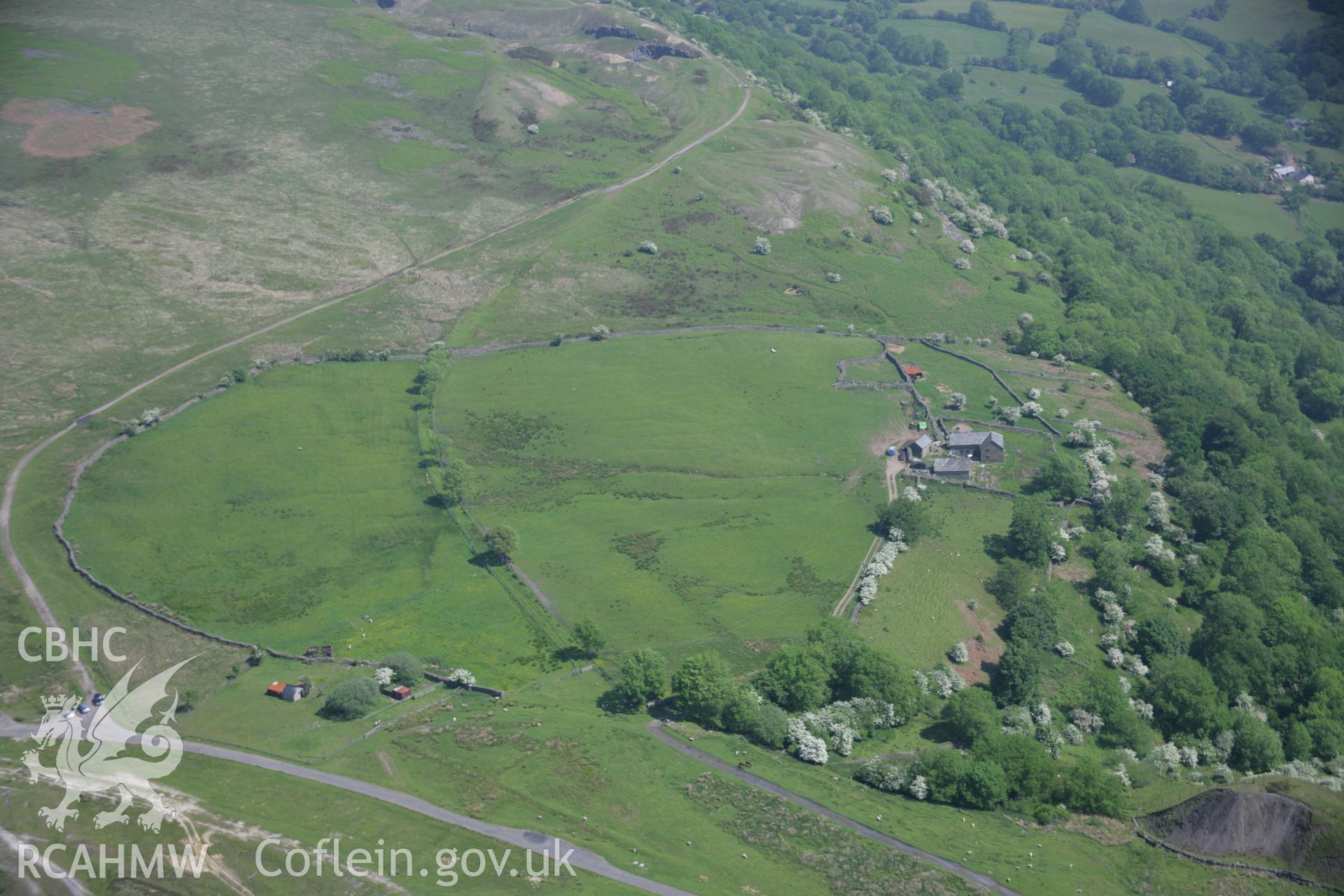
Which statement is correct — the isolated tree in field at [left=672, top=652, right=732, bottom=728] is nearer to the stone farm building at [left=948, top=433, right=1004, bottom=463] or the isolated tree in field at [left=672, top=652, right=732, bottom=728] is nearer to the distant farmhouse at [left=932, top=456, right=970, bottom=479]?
the distant farmhouse at [left=932, top=456, right=970, bottom=479]

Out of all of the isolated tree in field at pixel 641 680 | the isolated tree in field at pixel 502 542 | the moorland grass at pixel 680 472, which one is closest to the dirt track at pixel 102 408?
the moorland grass at pixel 680 472

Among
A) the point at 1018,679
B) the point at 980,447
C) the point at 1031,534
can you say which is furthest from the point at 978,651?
the point at 980,447

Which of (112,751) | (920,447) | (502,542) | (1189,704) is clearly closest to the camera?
(112,751)

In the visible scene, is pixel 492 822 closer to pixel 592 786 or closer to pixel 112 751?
pixel 592 786

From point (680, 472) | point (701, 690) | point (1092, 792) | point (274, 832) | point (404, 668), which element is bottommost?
point (680, 472)

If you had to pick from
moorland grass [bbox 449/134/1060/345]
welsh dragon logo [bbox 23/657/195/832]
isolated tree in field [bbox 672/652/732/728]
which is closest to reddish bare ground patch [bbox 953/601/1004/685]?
isolated tree in field [bbox 672/652/732/728]

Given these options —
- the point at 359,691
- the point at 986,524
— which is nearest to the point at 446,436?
the point at 359,691

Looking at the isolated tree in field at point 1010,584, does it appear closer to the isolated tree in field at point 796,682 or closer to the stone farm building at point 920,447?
the stone farm building at point 920,447
